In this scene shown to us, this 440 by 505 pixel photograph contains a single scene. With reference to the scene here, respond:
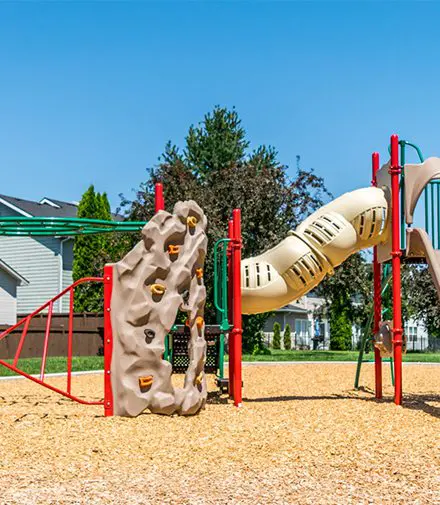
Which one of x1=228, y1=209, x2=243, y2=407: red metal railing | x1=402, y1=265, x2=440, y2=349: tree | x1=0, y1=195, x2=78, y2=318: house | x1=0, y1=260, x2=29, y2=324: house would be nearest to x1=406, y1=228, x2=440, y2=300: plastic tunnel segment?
x1=228, y1=209, x2=243, y2=407: red metal railing

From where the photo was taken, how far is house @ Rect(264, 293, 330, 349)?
44.5 meters

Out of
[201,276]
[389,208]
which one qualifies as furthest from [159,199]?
[389,208]

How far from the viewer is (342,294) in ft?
88.5

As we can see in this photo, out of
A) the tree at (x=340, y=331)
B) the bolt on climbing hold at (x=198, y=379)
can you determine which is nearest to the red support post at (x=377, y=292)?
the bolt on climbing hold at (x=198, y=379)

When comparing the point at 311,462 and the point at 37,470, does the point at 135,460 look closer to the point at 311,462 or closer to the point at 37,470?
the point at 37,470

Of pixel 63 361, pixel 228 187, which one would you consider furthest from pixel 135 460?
pixel 228 187

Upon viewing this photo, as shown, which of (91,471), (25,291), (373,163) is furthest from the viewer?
(25,291)

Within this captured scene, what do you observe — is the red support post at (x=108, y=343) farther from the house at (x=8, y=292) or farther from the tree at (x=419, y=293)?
the tree at (x=419, y=293)

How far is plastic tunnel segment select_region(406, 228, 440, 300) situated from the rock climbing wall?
9.92 ft

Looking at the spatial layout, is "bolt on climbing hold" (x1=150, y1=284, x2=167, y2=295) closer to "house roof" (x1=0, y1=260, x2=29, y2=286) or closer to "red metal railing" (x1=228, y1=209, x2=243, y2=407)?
"red metal railing" (x1=228, y1=209, x2=243, y2=407)

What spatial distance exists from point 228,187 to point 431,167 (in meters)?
16.1

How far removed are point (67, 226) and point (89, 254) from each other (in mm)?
19079

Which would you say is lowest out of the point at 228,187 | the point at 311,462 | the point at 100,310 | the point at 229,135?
the point at 311,462

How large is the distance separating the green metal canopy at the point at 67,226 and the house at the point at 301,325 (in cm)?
3223
